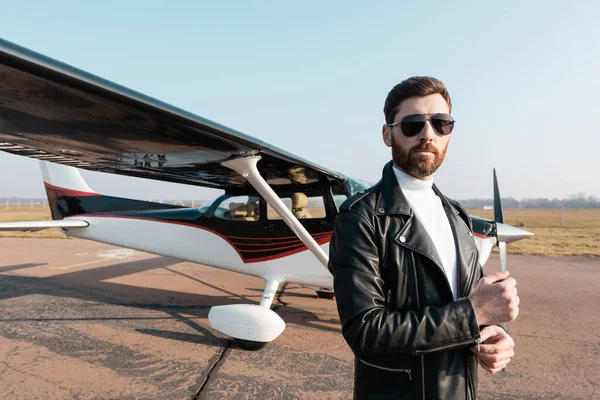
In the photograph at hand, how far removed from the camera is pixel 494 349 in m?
1.01

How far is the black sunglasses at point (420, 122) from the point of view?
3.71ft

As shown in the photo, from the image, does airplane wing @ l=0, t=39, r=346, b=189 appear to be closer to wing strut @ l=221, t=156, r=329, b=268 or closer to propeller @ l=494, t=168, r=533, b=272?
wing strut @ l=221, t=156, r=329, b=268

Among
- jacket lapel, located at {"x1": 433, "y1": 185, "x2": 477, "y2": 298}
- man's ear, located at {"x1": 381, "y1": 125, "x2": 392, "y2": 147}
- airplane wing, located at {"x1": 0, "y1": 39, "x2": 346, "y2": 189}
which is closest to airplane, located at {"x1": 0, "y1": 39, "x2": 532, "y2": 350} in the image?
airplane wing, located at {"x1": 0, "y1": 39, "x2": 346, "y2": 189}

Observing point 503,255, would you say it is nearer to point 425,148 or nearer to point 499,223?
point 499,223

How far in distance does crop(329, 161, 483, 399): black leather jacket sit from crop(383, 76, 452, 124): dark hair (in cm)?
25

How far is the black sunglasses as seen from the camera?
3.71 feet

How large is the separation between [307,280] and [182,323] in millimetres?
1865

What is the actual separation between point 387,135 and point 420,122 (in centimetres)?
13

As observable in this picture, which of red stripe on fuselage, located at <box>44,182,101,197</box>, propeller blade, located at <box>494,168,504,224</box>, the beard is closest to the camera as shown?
the beard

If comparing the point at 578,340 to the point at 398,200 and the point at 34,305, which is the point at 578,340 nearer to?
the point at 398,200

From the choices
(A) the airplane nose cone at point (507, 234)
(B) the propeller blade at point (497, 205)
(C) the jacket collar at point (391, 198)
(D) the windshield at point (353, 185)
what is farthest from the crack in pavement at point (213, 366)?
(B) the propeller blade at point (497, 205)

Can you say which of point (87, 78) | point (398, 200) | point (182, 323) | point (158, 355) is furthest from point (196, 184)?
point (398, 200)

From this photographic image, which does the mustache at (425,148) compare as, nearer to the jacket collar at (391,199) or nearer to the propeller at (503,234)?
the jacket collar at (391,199)

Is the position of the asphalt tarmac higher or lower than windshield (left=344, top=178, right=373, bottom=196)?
lower
